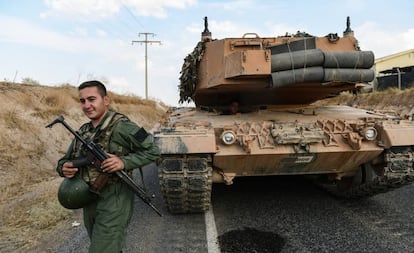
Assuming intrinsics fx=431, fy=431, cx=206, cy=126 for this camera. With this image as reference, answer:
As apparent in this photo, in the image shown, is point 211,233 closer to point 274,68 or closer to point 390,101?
point 274,68

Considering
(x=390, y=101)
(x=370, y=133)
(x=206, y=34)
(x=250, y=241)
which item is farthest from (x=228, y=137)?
(x=390, y=101)

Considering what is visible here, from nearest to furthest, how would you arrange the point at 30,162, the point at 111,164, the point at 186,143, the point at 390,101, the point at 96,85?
the point at 111,164 < the point at 96,85 < the point at 186,143 < the point at 30,162 < the point at 390,101

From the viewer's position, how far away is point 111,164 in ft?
9.56

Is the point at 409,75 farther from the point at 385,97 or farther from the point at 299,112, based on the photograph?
the point at 299,112

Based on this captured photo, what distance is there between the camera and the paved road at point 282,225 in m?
4.60

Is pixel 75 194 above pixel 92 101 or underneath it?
underneath

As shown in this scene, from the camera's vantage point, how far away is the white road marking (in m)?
4.55

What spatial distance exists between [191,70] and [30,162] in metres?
4.86

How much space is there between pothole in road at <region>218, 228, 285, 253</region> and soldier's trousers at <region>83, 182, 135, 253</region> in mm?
1681

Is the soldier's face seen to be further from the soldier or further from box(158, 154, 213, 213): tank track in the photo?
box(158, 154, 213, 213): tank track

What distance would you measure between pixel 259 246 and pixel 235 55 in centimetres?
268

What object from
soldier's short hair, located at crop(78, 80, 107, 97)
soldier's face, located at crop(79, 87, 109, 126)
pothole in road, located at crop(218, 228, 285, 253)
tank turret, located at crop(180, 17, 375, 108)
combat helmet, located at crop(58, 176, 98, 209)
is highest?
tank turret, located at crop(180, 17, 375, 108)

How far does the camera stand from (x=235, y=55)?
6023 mm

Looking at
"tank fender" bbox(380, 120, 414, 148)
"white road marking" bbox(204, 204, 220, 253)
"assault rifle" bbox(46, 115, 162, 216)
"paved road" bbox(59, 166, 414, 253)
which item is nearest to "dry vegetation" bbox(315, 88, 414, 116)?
"paved road" bbox(59, 166, 414, 253)
